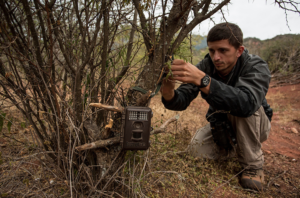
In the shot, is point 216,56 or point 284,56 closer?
point 216,56

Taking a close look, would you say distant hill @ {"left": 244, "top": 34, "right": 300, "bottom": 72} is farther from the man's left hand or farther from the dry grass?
the man's left hand

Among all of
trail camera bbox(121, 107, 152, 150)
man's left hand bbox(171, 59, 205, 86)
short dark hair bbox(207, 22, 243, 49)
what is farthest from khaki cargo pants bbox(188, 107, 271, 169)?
trail camera bbox(121, 107, 152, 150)

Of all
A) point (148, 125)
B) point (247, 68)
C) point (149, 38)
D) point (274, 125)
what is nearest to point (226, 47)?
point (247, 68)

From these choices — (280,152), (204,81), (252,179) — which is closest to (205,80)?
(204,81)

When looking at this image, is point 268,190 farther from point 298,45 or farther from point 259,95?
point 298,45

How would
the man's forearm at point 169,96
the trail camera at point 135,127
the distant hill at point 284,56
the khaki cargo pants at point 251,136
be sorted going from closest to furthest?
the trail camera at point 135,127
the man's forearm at point 169,96
the khaki cargo pants at point 251,136
the distant hill at point 284,56

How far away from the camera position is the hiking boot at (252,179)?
2.09 meters

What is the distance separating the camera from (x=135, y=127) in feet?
4.49

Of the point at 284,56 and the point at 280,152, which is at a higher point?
the point at 284,56

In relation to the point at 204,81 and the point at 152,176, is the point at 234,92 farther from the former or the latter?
the point at 152,176

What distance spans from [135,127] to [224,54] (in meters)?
1.38

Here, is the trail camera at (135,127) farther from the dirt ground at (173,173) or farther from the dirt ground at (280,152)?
the dirt ground at (280,152)

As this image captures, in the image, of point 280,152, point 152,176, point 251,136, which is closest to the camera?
point 152,176

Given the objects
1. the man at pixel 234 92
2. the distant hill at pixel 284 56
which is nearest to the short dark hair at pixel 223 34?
the man at pixel 234 92
